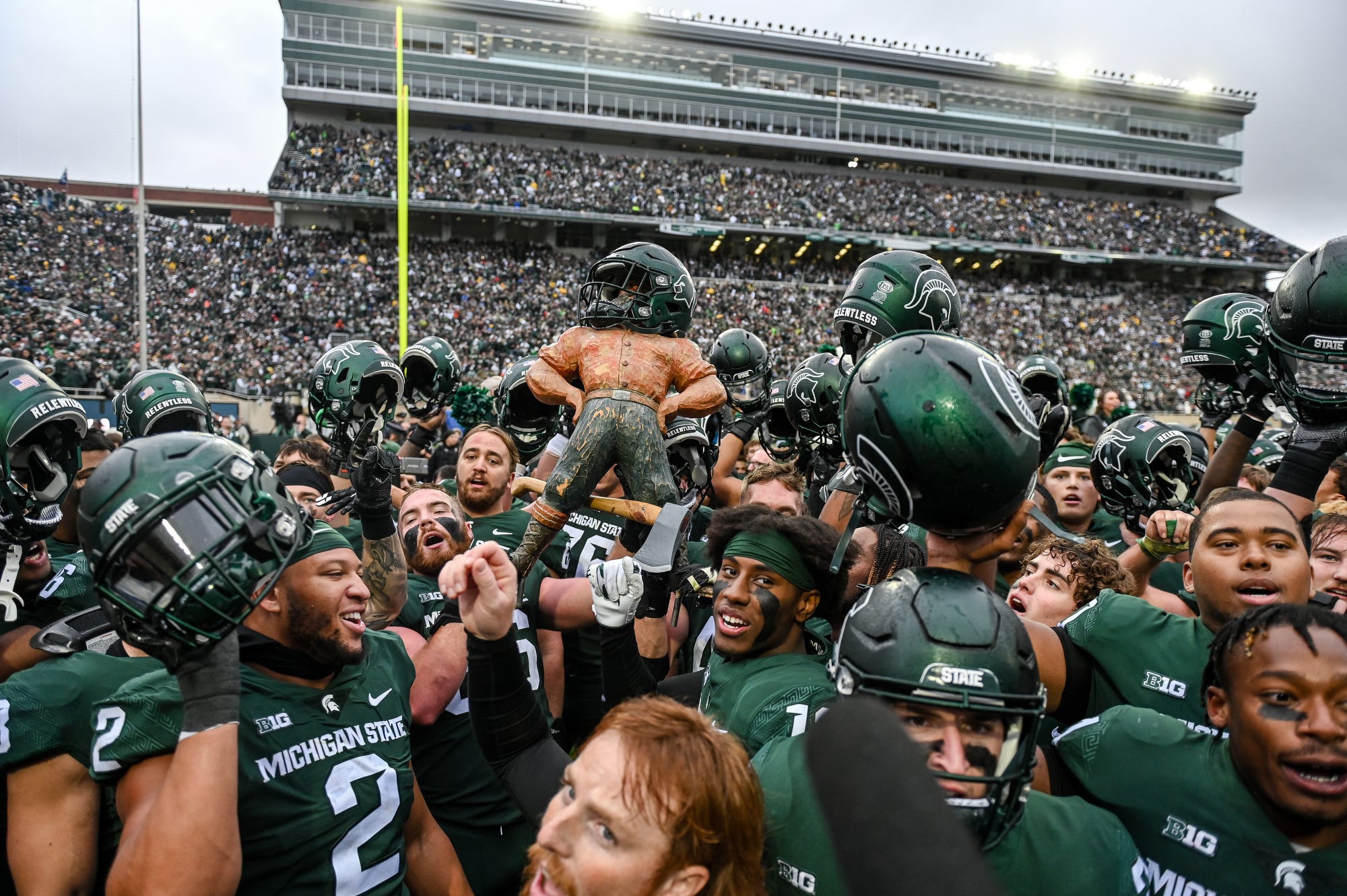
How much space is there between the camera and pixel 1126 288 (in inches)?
1784

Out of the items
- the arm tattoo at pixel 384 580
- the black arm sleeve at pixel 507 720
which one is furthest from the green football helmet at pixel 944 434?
the arm tattoo at pixel 384 580

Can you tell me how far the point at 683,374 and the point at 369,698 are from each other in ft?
5.29

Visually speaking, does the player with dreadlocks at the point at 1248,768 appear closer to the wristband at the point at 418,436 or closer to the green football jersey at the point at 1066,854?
the green football jersey at the point at 1066,854

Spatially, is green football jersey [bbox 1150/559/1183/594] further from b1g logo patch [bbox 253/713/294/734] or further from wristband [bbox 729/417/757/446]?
b1g logo patch [bbox 253/713/294/734]

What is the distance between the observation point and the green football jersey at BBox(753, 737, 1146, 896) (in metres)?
1.70

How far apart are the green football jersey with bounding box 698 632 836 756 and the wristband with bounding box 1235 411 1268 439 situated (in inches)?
95.4

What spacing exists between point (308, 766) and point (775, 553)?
55.3 inches

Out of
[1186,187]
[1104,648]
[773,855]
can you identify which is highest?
[1186,187]

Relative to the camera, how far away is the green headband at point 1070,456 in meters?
5.33

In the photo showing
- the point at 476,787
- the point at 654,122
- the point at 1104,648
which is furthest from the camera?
the point at 654,122

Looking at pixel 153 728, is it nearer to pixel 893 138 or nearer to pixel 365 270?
pixel 365 270

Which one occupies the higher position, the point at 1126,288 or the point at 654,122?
the point at 654,122

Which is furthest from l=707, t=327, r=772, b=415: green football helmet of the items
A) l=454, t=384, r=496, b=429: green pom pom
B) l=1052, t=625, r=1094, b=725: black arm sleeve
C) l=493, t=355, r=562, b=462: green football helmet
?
l=1052, t=625, r=1094, b=725: black arm sleeve

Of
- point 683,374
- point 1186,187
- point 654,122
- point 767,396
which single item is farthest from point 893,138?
point 683,374
